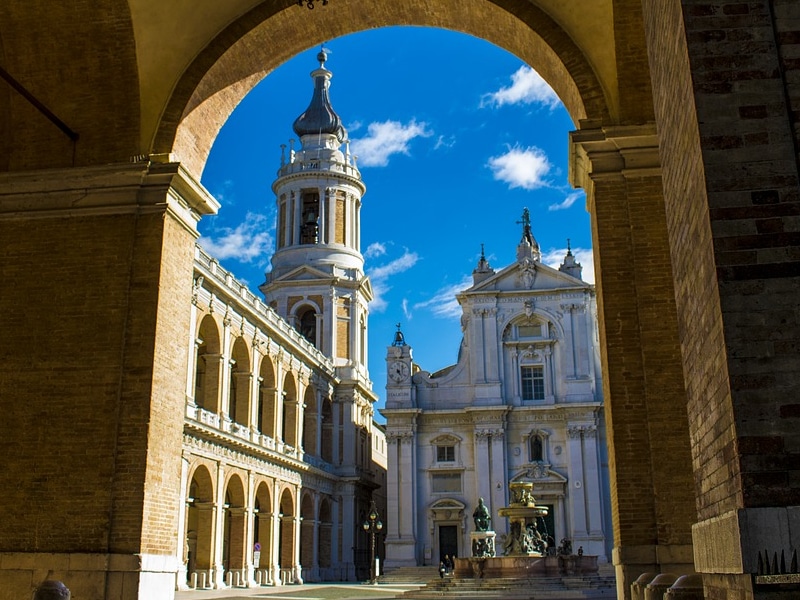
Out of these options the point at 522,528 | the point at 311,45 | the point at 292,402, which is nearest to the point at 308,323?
the point at 292,402

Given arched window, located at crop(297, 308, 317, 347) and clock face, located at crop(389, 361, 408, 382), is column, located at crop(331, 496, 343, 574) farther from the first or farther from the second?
arched window, located at crop(297, 308, 317, 347)

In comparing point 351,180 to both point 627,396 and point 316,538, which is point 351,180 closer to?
point 316,538

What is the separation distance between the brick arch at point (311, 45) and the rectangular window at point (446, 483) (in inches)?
1376

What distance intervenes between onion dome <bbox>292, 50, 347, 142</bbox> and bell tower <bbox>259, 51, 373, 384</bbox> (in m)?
0.07

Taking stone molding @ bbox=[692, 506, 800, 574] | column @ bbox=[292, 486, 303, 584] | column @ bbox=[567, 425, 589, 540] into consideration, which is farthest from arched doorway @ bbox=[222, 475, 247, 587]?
stone molding @ bbox=[692, 506, 800, 574]

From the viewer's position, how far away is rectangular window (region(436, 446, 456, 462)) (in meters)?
45.9

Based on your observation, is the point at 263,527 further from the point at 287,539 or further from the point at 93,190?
the point at 93,190

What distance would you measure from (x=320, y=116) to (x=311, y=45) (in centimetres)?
4187

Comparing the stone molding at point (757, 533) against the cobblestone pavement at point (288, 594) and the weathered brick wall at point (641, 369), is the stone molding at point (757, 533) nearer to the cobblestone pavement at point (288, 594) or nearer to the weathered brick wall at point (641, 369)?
the weathered brick wall at point (641, 369)

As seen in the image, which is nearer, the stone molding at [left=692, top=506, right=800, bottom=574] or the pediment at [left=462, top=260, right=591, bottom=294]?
the stone molding at [left=692, top=506, right=800, bottom=574]

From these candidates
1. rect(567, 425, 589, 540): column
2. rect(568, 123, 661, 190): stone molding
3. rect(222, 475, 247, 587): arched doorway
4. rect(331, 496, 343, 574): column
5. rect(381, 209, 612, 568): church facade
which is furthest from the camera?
rect(331, 496, 343, 574): column

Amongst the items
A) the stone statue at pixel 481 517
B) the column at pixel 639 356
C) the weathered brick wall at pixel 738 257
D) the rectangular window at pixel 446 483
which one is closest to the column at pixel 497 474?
the rectangular window at pixel 446 483

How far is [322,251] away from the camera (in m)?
50.6

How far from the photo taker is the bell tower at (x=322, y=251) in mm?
49844
